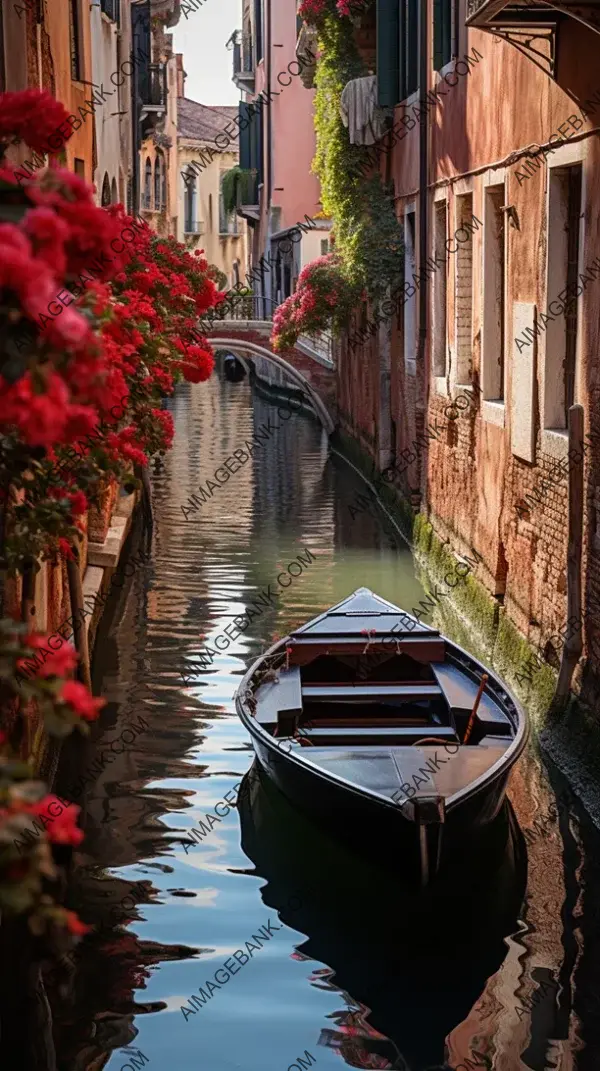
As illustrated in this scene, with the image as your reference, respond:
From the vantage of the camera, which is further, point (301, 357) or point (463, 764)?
point (301, 357)

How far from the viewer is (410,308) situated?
52.3ft

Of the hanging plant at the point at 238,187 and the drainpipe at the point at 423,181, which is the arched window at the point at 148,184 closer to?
the hanging plant at the point at 238,187

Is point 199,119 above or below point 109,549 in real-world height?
above

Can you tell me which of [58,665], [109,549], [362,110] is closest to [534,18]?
[109,549]

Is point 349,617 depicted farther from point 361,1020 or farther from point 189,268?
point 361,1020

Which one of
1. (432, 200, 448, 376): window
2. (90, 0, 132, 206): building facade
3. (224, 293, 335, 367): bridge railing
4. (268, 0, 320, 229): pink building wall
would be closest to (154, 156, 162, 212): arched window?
(224, 293, 335, 367): bridge railing

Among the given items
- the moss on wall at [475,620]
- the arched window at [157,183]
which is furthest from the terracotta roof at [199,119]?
the moss on wall at [475,620]

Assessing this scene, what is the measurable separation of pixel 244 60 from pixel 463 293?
1203 inches

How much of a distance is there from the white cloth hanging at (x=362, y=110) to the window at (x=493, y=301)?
5877 mm

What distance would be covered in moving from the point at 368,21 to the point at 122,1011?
45.7 ft

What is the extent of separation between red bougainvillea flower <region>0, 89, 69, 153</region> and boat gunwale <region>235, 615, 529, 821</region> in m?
3.33

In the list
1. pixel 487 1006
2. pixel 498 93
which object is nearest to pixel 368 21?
pixel 498 93

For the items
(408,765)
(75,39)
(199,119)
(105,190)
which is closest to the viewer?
(408,765)

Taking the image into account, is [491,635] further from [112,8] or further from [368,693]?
[112,8]
